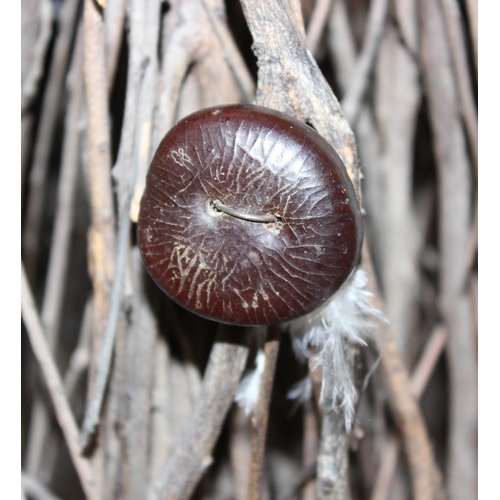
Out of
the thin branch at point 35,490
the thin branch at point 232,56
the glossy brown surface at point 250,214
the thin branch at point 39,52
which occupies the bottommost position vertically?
the thin branch at point 35,490

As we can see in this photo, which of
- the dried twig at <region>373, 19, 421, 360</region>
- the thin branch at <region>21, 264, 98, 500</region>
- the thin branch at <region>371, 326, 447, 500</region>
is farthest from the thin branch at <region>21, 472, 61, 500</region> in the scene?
the dried twig at <region>373, 19, 421, 360</region>

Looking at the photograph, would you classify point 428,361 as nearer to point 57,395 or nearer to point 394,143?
point 394,143

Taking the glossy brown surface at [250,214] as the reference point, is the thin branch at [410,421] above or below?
below

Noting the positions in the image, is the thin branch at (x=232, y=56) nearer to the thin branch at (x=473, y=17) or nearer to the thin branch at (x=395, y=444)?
the thin branch at (x=473, y=17)

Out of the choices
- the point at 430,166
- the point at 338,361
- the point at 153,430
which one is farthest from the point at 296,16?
the point at 430,166

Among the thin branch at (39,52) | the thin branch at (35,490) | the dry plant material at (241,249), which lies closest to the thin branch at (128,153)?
the dry plant material at (241,249)

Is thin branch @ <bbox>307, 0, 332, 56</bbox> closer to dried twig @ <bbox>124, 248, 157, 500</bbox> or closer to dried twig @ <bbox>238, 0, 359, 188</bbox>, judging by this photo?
dried twig @ <bbox>238, 0, 359, 188</bbox>
